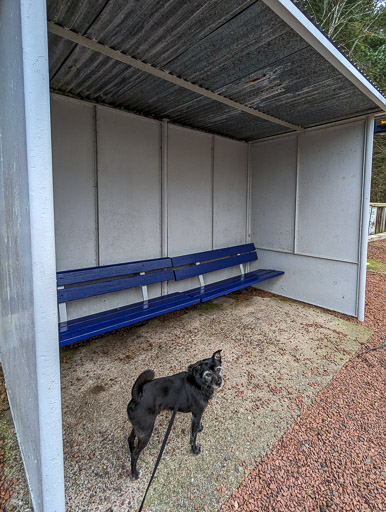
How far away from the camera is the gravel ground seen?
4.81 feet

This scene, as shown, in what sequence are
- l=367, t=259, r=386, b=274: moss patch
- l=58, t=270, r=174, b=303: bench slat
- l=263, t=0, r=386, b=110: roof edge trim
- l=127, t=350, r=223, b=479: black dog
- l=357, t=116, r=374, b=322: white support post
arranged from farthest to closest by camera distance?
l=367, t=259, r=386, b=274: moss patch, l=357, t=116, r=374, b=322: white support post, l=58, t=270, r=174, b=303: bench slat, l=263, t=0, r=386, b=110: roof edge trim, l=127, t=350, r=223, b=479: black dog

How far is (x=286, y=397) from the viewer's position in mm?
2256

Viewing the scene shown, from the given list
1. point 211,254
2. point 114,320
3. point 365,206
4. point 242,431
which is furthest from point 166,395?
point 365,206

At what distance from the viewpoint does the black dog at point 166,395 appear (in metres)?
1.42

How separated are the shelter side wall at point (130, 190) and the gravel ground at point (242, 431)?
3.73 feet

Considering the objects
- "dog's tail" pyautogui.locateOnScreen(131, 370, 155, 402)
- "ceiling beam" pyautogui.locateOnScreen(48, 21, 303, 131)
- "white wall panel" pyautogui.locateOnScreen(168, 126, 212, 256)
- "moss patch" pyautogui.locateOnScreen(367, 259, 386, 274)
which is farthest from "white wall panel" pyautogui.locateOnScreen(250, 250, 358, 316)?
"dog's tail" pyautogui.locateOnScreen(131, 370, 155, 402)

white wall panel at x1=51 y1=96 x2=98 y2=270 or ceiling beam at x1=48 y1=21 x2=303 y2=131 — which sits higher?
ceiling beam at x1=48 y1=21 x2=303 y2=131

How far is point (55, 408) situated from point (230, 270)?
426 cm

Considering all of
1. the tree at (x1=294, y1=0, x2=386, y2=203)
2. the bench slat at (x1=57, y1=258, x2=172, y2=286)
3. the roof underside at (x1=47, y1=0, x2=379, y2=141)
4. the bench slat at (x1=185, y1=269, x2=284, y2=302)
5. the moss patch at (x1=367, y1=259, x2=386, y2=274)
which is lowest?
the moss patch at (x1=367, y1=259, x2=386, y2=274)

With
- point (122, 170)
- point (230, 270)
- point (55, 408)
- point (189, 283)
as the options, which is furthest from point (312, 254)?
point (55, 408)

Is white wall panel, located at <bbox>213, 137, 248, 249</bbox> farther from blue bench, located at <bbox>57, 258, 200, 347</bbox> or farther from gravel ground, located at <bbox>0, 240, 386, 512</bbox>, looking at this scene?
gravel ground, located at <bbox>0, 240, 386, 512</bbox>

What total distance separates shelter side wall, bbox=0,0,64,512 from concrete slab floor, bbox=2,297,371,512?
0.46 meters

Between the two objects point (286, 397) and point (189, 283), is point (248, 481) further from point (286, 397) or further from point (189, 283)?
point (189, 283)

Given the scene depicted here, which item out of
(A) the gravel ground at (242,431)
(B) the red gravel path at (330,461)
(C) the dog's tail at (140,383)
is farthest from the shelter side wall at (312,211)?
(C) the dog's tail at (140,383)
